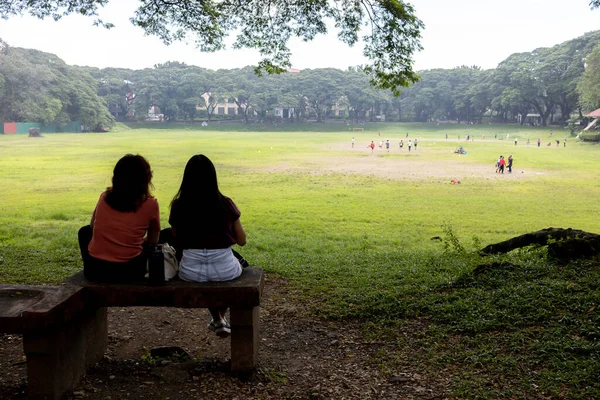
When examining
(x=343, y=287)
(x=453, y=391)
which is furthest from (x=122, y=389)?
(x=343, y=287)

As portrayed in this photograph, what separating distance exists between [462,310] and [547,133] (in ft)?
189

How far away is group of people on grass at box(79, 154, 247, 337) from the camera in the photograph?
11.1ft

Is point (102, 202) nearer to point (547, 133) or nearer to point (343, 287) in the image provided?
point (343, 287)

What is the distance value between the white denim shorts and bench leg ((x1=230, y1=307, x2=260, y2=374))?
0.78ft

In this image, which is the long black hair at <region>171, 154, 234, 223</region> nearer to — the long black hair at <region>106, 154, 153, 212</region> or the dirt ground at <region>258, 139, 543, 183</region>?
the long black hair at <region>106, 154, 153, 212</region>

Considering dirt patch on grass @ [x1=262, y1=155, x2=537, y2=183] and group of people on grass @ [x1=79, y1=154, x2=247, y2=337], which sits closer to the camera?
group of people on grass @ [x1=79, y1=154, x2=247, y2=337]

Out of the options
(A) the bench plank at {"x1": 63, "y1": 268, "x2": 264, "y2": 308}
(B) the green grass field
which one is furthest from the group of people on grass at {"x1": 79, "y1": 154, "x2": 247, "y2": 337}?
(B) the green grass field

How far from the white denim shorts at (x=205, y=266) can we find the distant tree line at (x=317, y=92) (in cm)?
5532

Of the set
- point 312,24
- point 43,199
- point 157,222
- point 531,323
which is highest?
point 312,24

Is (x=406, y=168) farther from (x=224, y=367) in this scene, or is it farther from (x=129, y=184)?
(x=129, y=184)

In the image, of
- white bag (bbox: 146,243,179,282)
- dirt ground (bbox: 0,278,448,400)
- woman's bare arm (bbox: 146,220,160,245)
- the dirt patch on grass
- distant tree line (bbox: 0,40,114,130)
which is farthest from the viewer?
distant tree line (bbox: 0,40,114,130)

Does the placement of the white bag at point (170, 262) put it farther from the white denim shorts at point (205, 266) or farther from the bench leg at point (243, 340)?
the bench leg at point (243, 340)

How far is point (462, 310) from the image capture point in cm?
473

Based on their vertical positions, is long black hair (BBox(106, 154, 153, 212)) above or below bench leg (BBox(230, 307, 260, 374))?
above
